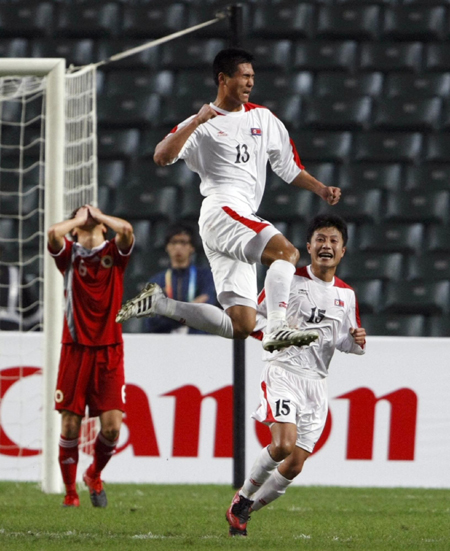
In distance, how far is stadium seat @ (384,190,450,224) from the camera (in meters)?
10.7

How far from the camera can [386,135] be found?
36.4 feet

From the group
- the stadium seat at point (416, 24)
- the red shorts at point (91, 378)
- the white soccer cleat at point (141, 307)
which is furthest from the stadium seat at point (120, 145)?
the white soccer cleat at point (141, 307)

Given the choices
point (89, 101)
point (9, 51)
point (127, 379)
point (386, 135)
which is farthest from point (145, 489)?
point (9, 51)

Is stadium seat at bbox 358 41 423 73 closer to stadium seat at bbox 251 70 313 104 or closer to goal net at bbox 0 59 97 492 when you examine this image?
stadium seat at bbox 251 70 313 104

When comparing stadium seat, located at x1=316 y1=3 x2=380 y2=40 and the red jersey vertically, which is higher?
stadium seat, located at x1=316 y1=3 x2=380 y2=40

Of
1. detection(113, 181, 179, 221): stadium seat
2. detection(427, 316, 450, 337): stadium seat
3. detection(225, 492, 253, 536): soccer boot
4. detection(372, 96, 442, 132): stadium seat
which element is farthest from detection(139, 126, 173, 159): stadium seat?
detection(225, 492, 253, 536): soccer boot

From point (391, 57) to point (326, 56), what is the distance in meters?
0.69

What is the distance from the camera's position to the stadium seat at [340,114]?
36.6 feet

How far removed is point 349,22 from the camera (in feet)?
38.1

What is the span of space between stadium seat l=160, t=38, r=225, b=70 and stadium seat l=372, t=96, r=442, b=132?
74.3 inches

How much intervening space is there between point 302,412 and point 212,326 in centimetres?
71

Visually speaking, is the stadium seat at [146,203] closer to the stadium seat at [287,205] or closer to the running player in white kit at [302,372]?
the stadium seat at [287,205]

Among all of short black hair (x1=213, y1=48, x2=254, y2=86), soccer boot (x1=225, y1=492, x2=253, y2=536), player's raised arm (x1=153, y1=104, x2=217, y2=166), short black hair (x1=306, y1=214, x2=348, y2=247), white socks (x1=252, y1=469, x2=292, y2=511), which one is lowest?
soccer boot (x1=225, y1=492, x2=253, y2=536)

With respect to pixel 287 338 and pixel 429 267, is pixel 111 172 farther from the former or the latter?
pixel 287 338
